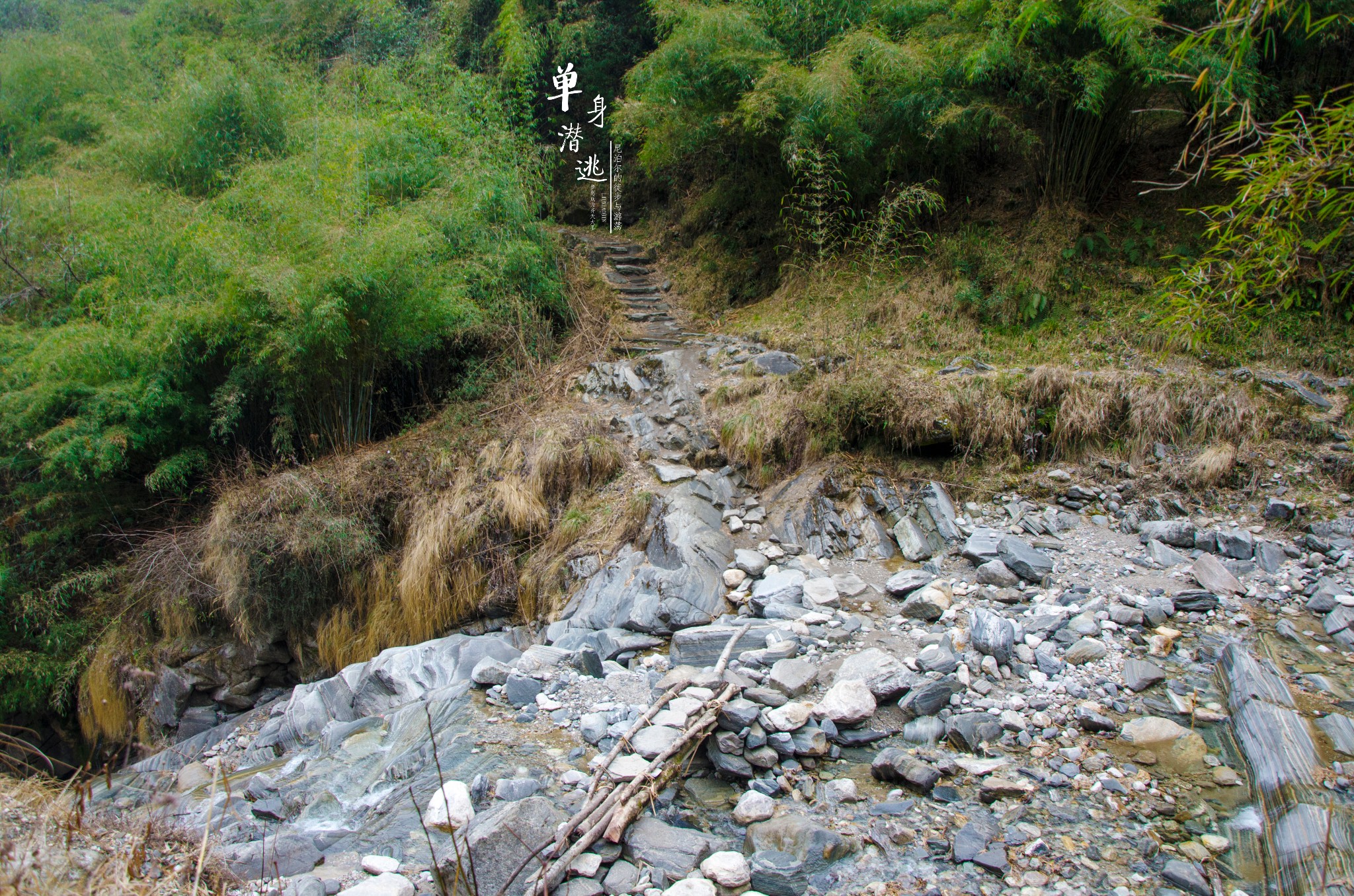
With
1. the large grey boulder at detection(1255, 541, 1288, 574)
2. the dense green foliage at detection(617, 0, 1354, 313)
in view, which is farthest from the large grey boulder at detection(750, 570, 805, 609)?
the dense green foliage at detection(617, 0, 1354, 313)

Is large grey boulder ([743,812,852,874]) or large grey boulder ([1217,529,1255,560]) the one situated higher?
large grey boulder ([1217,529,1255,560])

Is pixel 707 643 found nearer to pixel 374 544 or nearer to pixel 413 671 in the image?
pixel 413 671

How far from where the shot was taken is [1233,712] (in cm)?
241

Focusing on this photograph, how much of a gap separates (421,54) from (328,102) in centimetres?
152

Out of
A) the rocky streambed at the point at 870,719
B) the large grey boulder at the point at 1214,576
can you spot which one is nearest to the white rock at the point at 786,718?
the rocky streambed at the point at 870,719

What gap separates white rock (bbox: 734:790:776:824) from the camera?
2174 mm

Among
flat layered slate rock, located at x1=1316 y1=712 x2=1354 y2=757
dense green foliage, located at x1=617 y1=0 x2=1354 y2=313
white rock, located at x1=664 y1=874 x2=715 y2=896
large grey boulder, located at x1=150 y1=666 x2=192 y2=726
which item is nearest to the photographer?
white rock, located at x1=664 y1=874 x2=715 y2=896

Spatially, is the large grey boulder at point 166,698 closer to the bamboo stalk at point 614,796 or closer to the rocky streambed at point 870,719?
the rocky streambed at point 870,719

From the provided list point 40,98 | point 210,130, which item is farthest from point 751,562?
point 40,98

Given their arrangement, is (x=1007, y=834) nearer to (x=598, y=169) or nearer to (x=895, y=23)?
(x=895, y=23)

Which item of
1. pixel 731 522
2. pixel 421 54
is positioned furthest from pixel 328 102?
pixel 731 522

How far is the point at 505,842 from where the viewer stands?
6.32 ft

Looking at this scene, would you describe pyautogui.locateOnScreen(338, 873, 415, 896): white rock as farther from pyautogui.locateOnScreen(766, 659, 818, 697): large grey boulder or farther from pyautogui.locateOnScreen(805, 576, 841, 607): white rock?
pyautogui.locateOnScreen(805, 576, 841, 607): white rock

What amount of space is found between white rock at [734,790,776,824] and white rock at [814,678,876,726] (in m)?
0.41
